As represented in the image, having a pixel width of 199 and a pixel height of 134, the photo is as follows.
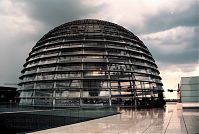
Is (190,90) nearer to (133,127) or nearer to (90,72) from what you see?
(133,127)

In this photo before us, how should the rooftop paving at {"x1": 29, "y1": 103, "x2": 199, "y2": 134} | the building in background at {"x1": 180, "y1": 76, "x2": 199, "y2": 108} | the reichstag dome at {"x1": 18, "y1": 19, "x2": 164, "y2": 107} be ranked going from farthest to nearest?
1. the reichstag dome at {"x1": 18, "y1": 19, "x2": 164, "y2": 107}
2. the building in background at {"x1": 180, "y1": 76, "x2": 199, "y2": 108}
3. the rooftop paving at {"x1": 29, "y1": 103, "x2": 199, "y2": 134}

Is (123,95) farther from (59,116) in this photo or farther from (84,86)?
(59,116)

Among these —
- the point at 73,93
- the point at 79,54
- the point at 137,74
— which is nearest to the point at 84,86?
the point at 73,93

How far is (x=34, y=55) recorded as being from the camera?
48031 millimetres

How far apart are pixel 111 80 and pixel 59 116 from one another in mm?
20858

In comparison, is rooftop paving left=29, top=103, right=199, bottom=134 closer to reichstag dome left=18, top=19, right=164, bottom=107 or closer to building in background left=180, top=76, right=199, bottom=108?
building in background left=180, top=76, right=199, bottom=108

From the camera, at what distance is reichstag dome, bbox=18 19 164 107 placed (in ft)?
134

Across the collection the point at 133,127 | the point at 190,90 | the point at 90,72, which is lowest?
the point at 133,127

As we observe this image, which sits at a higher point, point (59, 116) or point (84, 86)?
point (84, 86)

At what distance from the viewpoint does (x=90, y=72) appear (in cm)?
4197

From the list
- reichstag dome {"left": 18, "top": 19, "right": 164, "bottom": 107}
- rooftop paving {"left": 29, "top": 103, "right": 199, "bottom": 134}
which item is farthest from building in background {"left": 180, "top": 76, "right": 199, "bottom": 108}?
reichstag dome {"left": 18, "top": 19, "right": 164, "bottom": 107}

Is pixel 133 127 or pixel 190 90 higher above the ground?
pixel 190 90

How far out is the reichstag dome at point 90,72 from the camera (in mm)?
40844

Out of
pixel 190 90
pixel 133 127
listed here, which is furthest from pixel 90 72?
pixel 133 127
